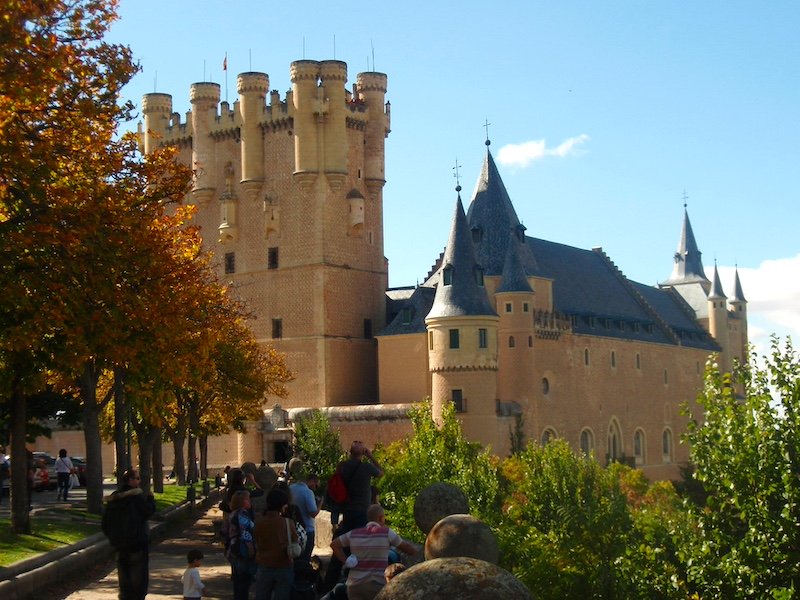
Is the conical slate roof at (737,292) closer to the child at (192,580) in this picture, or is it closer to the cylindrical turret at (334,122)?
the cylindrical turret at (334,122)

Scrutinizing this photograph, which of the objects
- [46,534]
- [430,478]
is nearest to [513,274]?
[430,478]

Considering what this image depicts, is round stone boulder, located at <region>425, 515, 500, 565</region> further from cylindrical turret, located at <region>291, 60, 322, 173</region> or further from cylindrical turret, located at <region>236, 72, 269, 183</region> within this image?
cylindrical turret, located at <region>236, 72, 269, 183</region>

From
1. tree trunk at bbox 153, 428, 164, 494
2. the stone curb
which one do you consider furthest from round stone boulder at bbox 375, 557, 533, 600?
tree trunk at bbox 153, 428, 164, 494

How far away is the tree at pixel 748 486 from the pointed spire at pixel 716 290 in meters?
85.5

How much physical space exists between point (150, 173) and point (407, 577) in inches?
590

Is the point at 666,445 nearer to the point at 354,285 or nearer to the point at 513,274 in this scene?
the point at 513,274

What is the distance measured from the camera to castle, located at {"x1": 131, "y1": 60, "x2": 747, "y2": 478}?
62.6 m

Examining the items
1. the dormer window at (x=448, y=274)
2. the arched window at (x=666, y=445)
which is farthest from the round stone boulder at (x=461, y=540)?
the arched window at (x=666, y=445)

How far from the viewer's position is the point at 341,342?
67938 mm

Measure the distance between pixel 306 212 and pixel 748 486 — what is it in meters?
54.1

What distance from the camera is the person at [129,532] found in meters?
14.9

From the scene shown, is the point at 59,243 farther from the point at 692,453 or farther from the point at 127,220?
the point at 692,453

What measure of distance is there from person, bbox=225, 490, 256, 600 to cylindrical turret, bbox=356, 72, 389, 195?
55320 millimetres

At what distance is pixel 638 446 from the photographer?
3287 inches
